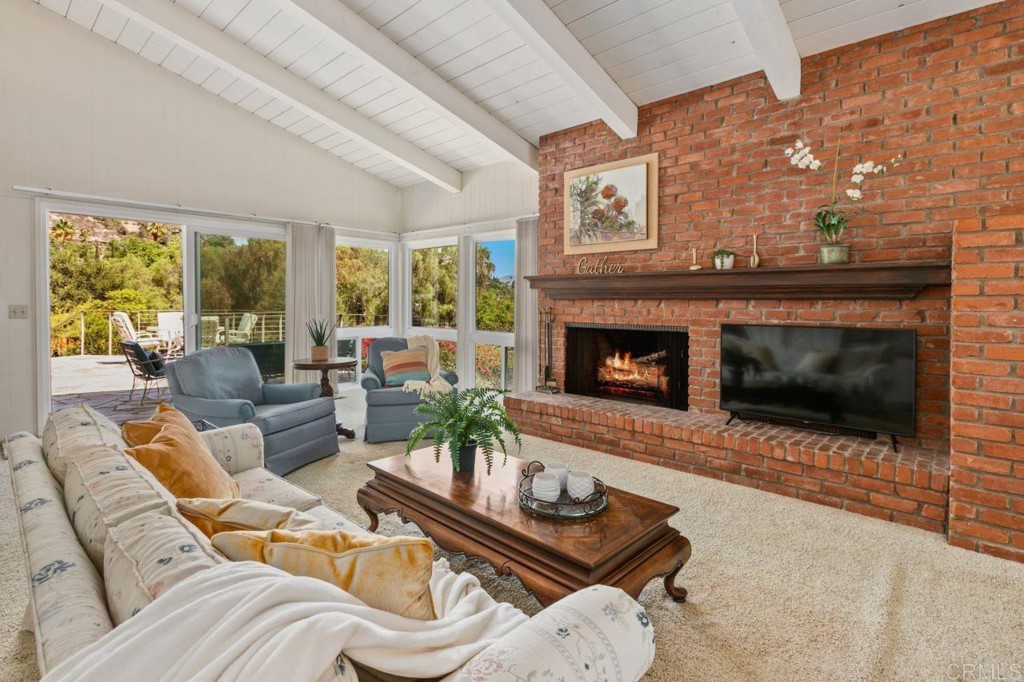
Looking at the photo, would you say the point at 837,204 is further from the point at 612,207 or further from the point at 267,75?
the point at 267,75

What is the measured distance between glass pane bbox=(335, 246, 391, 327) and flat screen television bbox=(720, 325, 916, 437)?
460cm

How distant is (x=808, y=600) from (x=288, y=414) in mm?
3070

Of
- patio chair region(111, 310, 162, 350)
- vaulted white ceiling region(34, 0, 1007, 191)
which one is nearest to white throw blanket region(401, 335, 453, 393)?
vaulted white ceiling region(34, 0, 1007, 191)

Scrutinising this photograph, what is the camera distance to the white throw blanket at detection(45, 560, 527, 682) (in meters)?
0.71

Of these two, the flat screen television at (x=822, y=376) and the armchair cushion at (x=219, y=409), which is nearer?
the flat screen television at (x=822, y=376)

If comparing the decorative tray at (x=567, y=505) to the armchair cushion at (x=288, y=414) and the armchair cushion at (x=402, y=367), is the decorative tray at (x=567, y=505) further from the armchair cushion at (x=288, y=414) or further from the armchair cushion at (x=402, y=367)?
the armchair cushion at (x=402, y=367)

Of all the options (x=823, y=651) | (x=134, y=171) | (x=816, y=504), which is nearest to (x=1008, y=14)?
(x=816, y=504)

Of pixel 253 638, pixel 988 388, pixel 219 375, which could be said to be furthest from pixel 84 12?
pixel 988 388

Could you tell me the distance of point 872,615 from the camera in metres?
1.99

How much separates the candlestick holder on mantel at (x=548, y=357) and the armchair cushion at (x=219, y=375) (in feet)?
7.88

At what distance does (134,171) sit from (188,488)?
4.16 metres

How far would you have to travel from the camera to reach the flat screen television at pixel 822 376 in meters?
3.03

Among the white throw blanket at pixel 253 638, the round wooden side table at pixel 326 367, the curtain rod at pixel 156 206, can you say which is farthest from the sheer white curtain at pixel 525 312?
the white throw blanket at pixel 253 638

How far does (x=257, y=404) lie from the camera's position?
3.89 meters
